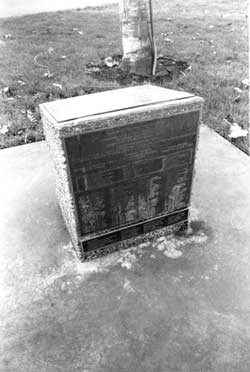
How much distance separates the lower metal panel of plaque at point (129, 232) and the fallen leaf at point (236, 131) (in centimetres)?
149

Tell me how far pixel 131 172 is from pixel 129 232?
1.32 ft

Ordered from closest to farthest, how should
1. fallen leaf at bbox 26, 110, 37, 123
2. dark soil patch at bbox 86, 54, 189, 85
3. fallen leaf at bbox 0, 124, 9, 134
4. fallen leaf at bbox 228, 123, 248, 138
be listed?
fallen leaf at bbox 228, 123, 248, 138 → fallen leaf at bbox 0, 124, 9, 134 → fallen leaf at bbox 26, 110, 37, 123 → dark soil patch at bbox 86, 54, 189, 85

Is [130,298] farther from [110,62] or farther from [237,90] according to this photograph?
[110,62]

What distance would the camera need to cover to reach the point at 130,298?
4.98ft

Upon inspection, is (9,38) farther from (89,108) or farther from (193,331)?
(193,331)

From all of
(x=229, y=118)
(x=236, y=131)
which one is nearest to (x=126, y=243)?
(x=236, y=131)

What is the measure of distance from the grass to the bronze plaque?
1455mm

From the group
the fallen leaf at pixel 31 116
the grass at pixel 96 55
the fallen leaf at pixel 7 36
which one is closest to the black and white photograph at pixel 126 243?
the fallen leaf at pixel 31 116

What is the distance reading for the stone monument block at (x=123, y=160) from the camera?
1398 mm

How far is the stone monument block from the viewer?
1398mm

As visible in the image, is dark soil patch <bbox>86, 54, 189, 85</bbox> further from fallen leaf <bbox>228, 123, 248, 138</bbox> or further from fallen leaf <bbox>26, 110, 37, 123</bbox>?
fallen leaf <bbox>228, 123, 248, 138</bbox>

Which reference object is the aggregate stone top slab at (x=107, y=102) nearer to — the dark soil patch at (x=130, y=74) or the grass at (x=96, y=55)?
the grass at (x=96, y=55)

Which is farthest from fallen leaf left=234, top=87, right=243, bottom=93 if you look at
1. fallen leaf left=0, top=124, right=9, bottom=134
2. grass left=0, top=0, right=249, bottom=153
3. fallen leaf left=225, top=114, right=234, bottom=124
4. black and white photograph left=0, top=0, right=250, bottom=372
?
fallen leaf left=0, top=124, right=9, bottom=134

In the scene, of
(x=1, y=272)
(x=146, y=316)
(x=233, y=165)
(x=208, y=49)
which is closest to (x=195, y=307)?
(x=146, y=316)
